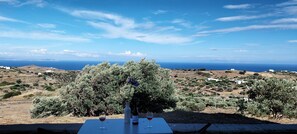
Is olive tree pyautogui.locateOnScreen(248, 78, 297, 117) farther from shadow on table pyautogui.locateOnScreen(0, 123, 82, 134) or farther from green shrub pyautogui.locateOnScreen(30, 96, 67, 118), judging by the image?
green shrub pyautogui.locateOnScreen(30, 96, 67, 118)

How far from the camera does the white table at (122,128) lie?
5168 mm

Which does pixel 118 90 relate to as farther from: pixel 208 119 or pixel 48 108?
pixel 208 119

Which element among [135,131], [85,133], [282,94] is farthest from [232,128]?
[282,94]

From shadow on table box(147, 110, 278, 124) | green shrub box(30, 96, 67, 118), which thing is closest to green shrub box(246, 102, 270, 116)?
shadow on table box(147, 110, 278, 124)

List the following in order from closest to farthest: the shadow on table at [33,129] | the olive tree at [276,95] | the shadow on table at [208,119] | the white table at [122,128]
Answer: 1. the white table at [122,128]
2. the shadow on table at [33,129]
3. the shadow on table at [208,119]
4. the olive tree at [276,95]

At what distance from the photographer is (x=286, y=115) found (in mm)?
11656

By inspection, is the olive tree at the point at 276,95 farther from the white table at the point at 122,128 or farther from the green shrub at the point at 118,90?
the white table at the point at 122,128

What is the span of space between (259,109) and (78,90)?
24.9 feet

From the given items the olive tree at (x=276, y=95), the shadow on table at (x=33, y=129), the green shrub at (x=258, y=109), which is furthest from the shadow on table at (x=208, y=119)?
the shadow on table at (x=33, y=129)

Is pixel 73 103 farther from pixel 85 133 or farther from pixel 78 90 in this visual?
pixel 85 133

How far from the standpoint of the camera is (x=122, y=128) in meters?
5.43

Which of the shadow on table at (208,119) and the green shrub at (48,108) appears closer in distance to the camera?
the shadow on table at (208,119)

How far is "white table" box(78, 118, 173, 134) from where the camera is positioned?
5168 millimetres

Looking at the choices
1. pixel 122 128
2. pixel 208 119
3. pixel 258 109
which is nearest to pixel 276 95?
pixel 258 109
